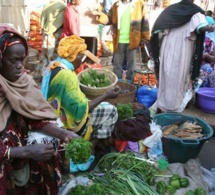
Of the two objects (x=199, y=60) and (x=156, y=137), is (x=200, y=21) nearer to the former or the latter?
(x=199, y=60)

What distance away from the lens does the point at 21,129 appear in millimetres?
2088

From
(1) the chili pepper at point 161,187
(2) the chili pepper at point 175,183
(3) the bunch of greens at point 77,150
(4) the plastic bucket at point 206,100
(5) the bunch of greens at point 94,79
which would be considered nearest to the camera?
(3) the bunch of greens at point 77,150

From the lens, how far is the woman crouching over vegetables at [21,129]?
185 cm

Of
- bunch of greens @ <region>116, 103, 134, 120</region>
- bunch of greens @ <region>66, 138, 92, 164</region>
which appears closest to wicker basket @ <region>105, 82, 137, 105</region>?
bunch of greens @ <region>116, 103, 134, 120</region>

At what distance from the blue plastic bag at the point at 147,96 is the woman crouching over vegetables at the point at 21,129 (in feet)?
10.1

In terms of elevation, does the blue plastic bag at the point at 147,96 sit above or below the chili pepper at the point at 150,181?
above

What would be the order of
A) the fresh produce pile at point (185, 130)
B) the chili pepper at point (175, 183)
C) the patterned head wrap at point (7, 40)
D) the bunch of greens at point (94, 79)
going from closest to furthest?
the patterned head wrap at point (7, 40) → the chili pepper at point (175, 183) → the fresh produce pile at point (185, 130) → the bunch of greens at point (94, 79)

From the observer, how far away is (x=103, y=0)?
29.5 ft

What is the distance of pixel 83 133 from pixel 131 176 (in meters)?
0.73

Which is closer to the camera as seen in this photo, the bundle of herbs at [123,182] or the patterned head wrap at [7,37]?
the patterned head wrap at [7,37]

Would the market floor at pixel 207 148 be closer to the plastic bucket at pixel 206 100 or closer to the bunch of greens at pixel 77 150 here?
the plastic bucket at pixel 206 100

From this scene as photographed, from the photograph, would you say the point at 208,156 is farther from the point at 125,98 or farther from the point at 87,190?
the point at 87,190

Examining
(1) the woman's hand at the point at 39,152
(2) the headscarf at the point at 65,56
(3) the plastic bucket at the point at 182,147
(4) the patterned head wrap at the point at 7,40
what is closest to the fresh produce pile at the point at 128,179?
(3) the plastic bucket at the point at 182,147

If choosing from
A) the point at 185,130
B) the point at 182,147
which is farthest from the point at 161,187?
the point at 185,130
